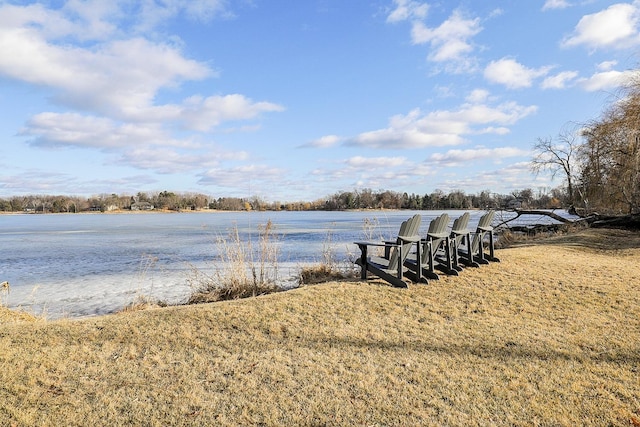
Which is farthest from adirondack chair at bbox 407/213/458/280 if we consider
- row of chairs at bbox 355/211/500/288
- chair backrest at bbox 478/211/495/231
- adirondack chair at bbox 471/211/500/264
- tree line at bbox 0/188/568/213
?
tree line at bbox 0/188/568/213

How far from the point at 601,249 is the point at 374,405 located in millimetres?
10586

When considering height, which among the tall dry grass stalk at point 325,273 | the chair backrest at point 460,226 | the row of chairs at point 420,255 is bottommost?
the tall dry grass stalk at point 325,273

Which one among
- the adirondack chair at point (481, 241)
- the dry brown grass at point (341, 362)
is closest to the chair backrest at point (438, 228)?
the dry brown grass at point (341, 362)

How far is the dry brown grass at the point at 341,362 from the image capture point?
272 cm

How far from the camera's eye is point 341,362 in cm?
351

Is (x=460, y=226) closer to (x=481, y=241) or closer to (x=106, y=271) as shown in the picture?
(x=481, y=241)

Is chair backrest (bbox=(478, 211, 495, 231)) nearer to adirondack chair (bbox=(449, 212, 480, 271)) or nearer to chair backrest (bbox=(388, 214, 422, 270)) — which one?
adirondack chair (bbox=(449, 212, 480, 271))

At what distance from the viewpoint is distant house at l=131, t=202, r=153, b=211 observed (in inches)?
2677

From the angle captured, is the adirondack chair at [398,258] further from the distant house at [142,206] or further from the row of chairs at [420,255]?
the distant house at [142,206]

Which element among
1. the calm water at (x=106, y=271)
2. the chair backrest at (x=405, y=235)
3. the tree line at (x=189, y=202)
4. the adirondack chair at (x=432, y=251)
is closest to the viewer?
the chair backrest at (x=405, y=235)

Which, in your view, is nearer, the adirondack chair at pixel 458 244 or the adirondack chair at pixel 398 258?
the adirondack chair at pixel 398 258

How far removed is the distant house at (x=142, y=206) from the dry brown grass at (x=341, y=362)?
69.7m

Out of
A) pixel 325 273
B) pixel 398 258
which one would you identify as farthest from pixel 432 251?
pixel 325 273

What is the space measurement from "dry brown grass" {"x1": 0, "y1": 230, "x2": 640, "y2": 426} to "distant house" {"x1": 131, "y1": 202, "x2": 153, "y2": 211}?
6970cm
